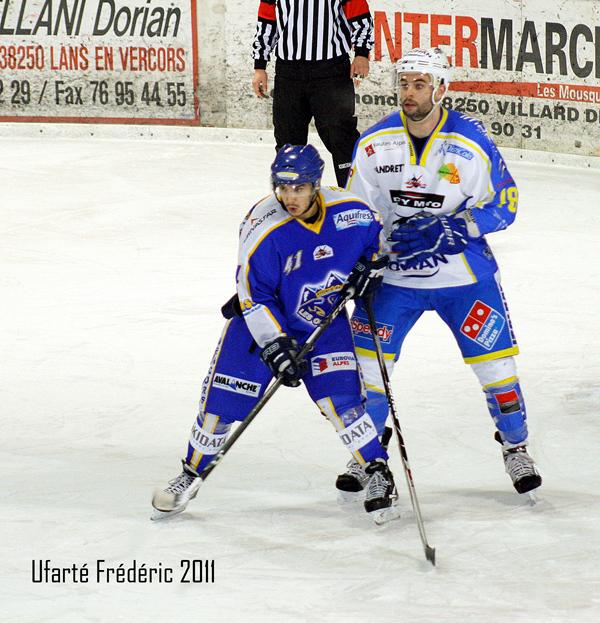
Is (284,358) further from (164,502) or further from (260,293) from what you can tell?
(164,502)

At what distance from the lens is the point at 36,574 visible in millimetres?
3137

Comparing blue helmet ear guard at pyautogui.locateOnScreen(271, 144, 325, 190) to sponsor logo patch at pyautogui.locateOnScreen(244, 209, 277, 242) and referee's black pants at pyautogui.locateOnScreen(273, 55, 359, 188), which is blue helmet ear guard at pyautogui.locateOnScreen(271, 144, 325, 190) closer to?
sponsor logo patch at pyautogui.locateOnScreen(244, 209, 277, 242)

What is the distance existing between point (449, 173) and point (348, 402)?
0.71 m

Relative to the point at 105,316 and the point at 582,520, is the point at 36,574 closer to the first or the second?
the point at 582,520

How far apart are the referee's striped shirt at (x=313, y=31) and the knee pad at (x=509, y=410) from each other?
10.4 ft

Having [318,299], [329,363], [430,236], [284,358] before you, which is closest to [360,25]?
[430,236]

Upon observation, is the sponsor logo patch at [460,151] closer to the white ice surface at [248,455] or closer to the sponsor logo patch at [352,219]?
the sponsor logo patch at [352,219]

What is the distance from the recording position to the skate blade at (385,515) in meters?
3.44

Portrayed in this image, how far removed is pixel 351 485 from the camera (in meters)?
3.66

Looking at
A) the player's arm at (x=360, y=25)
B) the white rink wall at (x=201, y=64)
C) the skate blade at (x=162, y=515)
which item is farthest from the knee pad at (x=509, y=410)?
the white rink wall at (x=201, y=64)

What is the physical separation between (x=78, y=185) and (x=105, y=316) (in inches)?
104

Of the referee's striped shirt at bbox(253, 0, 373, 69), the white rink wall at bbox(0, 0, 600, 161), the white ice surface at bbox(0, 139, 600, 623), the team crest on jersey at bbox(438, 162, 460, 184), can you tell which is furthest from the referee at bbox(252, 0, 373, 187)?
the team crest on jersey at bbox(438, 162, 460, 184)

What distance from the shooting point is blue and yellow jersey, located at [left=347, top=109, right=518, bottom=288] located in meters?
3.56

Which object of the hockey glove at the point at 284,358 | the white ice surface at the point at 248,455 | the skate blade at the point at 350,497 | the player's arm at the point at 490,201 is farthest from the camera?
the skate blade at the point at 350,497
